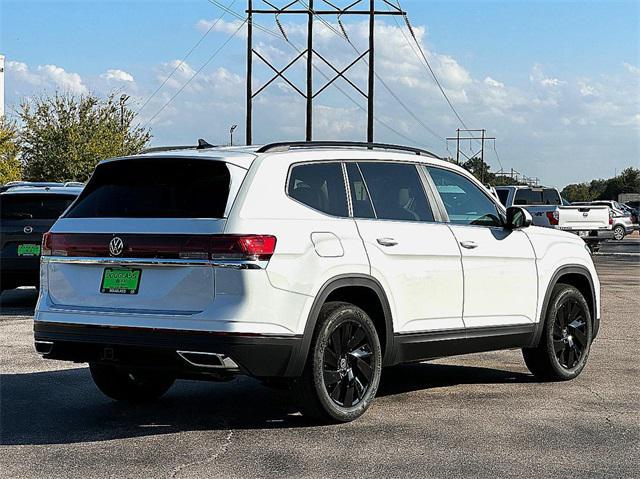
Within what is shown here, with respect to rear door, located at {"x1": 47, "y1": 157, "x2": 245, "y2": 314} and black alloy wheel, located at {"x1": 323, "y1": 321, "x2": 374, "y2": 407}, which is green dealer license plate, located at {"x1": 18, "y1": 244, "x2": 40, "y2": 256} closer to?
rear door, located at {"x1": 47, "y1": 157, "x2": 245, "y2": 314}

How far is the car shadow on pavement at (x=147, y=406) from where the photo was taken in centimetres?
740

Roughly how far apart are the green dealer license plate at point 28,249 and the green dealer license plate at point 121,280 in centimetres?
819

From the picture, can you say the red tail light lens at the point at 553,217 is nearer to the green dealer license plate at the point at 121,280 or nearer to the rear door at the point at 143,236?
the rear door at the point at 143,236

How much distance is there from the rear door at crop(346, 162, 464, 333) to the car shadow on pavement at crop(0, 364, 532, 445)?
1.00 meters

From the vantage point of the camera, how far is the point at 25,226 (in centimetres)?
1511

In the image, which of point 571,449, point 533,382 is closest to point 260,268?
point 571,449

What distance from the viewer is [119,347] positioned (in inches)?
280

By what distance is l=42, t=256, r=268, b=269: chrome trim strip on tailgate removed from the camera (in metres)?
6.81

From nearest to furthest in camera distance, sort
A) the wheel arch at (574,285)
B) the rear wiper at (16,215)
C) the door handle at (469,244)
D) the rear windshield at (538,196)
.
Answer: the door handle at (469,244) → the wheel arch at (574,285) → the rear wiper at (16,215) → the rear windshield at (538,196)

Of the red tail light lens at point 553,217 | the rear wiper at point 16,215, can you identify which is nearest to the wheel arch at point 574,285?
the rear wiper at point 16,215

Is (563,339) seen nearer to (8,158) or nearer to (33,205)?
(33,205)

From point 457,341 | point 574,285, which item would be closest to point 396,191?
point 457,341

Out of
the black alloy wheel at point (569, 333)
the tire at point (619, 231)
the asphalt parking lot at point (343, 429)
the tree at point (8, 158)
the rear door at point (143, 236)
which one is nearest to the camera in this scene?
the asphalt parking lot at point (343, 429)

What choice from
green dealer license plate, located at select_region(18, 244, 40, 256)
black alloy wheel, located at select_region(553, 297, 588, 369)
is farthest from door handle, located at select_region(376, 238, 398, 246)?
green dealer license plate, located at select_region(18, 244, 40, 256)
